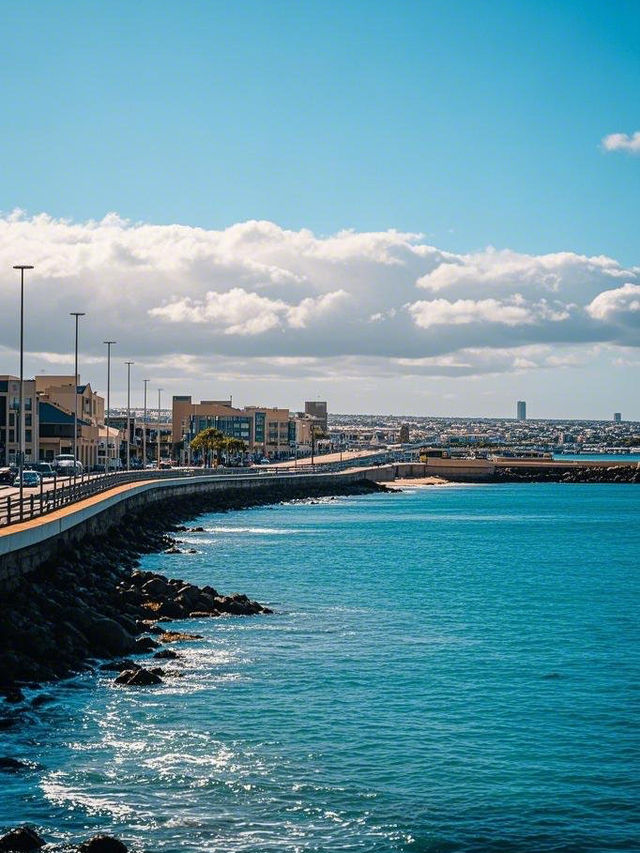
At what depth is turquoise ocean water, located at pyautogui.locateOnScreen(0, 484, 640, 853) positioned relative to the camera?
1953cm

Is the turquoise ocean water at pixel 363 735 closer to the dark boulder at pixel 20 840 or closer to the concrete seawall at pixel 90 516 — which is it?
the dark boulder at pixel 20 840

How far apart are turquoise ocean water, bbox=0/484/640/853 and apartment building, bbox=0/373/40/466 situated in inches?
2981

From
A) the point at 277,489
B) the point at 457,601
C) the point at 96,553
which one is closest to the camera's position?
the point at 457,601

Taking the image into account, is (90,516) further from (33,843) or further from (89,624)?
(33,843)

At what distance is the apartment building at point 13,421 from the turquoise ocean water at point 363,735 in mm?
75725

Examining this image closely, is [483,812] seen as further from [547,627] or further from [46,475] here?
[46,475]

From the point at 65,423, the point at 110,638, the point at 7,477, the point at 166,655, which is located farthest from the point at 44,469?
the point at 166,655

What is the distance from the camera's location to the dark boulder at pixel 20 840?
17672 mm

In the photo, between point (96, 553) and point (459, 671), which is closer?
point (459, 671)

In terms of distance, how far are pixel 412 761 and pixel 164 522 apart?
61542mm

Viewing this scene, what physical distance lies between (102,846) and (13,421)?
106951 millimetres

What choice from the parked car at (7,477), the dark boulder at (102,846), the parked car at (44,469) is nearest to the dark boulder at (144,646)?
the dark boulder at (102,846)

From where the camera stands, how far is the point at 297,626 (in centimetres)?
3841

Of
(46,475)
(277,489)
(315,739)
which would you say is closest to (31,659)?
(315,739)
